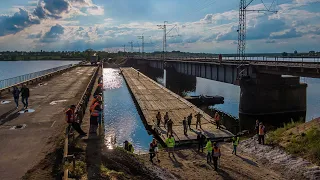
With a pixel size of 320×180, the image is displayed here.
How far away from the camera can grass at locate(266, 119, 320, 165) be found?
19625 millimetres

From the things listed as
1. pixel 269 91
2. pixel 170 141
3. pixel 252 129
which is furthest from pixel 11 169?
pixel 269 91

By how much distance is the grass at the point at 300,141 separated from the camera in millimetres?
19625

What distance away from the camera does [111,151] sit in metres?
15.1

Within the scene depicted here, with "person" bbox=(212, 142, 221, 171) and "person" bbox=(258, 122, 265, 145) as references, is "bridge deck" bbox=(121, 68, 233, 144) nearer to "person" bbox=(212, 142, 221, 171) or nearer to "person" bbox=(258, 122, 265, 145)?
"person" bbox=(258, 122, 265, 145)

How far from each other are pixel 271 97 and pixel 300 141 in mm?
21938

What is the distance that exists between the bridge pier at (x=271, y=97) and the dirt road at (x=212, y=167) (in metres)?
21.3

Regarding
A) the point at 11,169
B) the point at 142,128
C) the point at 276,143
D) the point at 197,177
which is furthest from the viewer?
the point at 142,128

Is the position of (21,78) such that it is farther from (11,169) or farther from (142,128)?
(11,169)

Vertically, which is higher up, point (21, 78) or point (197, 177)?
point (21, 78)

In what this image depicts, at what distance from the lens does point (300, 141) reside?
2161 centimetres

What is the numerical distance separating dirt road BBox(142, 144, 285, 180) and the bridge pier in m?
21.3

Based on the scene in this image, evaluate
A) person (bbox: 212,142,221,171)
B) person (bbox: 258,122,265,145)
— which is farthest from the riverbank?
person (bbox: 212,142,221,171)

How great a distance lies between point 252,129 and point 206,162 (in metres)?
A: 16.0

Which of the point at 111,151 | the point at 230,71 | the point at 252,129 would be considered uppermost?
the point at 230,71
